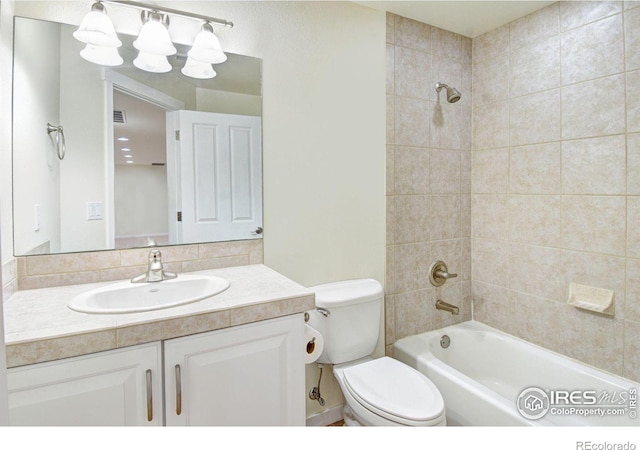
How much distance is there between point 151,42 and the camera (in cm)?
141

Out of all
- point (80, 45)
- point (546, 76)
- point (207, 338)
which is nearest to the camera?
point (207, 338)

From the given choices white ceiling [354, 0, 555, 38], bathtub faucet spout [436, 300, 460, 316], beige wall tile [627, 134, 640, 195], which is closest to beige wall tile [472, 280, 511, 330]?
bathtub faucet spout [436, 300, 460, 316]

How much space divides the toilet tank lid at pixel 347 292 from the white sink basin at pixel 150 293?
0.53 meters

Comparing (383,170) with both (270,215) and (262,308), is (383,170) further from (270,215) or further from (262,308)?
(262,308)

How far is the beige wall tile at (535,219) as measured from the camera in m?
1.90

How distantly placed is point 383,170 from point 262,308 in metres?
1.16

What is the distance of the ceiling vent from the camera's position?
1.44 m

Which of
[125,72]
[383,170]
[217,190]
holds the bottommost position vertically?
[217,190]

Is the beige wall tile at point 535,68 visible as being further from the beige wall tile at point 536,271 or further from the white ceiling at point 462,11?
the beige wall tile at point 536,271

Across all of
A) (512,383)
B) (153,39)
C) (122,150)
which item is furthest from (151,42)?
(512,383)

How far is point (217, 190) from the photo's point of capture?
1.65m

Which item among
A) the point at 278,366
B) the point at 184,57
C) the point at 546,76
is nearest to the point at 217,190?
the point at 184,57

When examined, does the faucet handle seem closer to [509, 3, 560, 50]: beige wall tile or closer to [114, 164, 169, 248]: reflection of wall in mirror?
[509, 3, 560, 50]: beige wall tile

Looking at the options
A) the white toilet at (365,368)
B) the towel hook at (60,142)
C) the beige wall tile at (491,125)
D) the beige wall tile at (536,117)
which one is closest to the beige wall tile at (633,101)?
the beige wall tile at (536,117)
